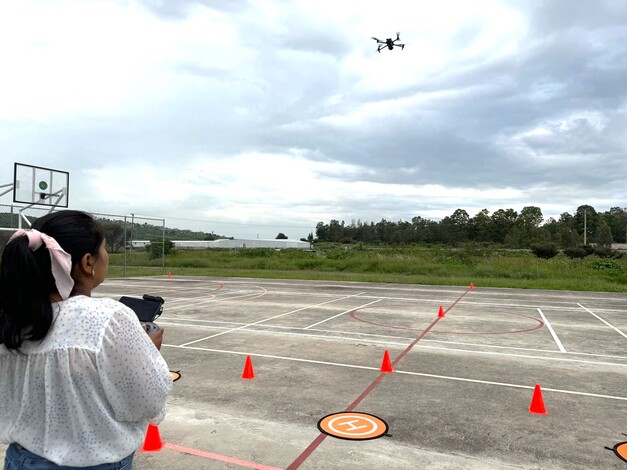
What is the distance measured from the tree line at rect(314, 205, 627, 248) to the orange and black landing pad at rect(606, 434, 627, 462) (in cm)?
7394

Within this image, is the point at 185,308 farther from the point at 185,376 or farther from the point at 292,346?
the point at 185,376

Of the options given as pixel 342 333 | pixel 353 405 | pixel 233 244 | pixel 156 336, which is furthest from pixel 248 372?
pixel 233 244

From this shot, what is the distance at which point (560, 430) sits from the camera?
186 inches

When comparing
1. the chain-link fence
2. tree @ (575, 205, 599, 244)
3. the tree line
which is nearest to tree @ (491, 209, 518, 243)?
the tree line

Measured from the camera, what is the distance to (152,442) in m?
4.14

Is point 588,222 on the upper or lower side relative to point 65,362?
upper

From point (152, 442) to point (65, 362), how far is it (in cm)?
315

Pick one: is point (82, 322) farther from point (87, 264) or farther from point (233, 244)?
point (233, 244)

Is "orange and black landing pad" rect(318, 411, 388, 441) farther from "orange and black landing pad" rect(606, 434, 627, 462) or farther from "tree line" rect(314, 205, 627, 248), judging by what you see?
"tree line" rect(314, 205, 627, 248)

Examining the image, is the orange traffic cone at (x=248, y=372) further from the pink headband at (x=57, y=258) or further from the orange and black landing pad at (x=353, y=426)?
the pink headband at (x=57, y=258)

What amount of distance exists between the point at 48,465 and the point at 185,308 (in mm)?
12576

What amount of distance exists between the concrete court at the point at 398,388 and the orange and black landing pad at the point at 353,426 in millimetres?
94

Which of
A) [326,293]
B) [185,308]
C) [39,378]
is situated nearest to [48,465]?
[39,378]

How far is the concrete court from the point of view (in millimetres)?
4098
